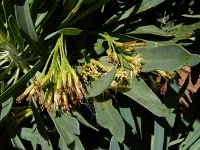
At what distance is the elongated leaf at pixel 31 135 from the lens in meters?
1.43

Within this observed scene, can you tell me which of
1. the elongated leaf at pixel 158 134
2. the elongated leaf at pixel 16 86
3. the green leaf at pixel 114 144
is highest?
the elongated leaf at pixel 16 86

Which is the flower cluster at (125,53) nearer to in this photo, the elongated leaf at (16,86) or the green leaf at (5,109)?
the elongated leaf at (16,86)

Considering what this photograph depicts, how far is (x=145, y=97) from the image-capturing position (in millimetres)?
1220

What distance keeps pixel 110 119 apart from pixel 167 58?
0.24 meters

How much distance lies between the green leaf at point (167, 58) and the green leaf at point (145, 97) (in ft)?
0.16

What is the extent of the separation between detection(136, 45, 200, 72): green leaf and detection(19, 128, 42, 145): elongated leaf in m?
0.43

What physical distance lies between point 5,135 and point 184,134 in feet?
2.12

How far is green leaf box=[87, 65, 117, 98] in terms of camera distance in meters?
1.08

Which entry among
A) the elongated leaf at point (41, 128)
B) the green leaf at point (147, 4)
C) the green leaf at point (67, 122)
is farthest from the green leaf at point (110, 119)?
the green leaf at point (147, 4)

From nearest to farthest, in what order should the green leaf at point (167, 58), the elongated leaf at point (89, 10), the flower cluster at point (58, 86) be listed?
1. the green leaf at point (167, 58)
2. the flower cluster at point (58, 86)
3. the elongated leaf at point (89, 10)

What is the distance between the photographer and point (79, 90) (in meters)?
1.18

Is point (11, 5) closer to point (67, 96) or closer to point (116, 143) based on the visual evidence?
point (67, 96)

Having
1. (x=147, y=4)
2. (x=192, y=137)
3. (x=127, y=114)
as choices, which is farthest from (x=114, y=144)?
(x=147, y=4)

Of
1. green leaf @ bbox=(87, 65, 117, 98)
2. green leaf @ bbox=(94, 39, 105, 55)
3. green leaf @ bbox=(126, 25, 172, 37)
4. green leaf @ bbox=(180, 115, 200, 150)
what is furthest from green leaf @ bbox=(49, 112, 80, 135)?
green leaf @ bbox=(180, 115, 200, 150)
